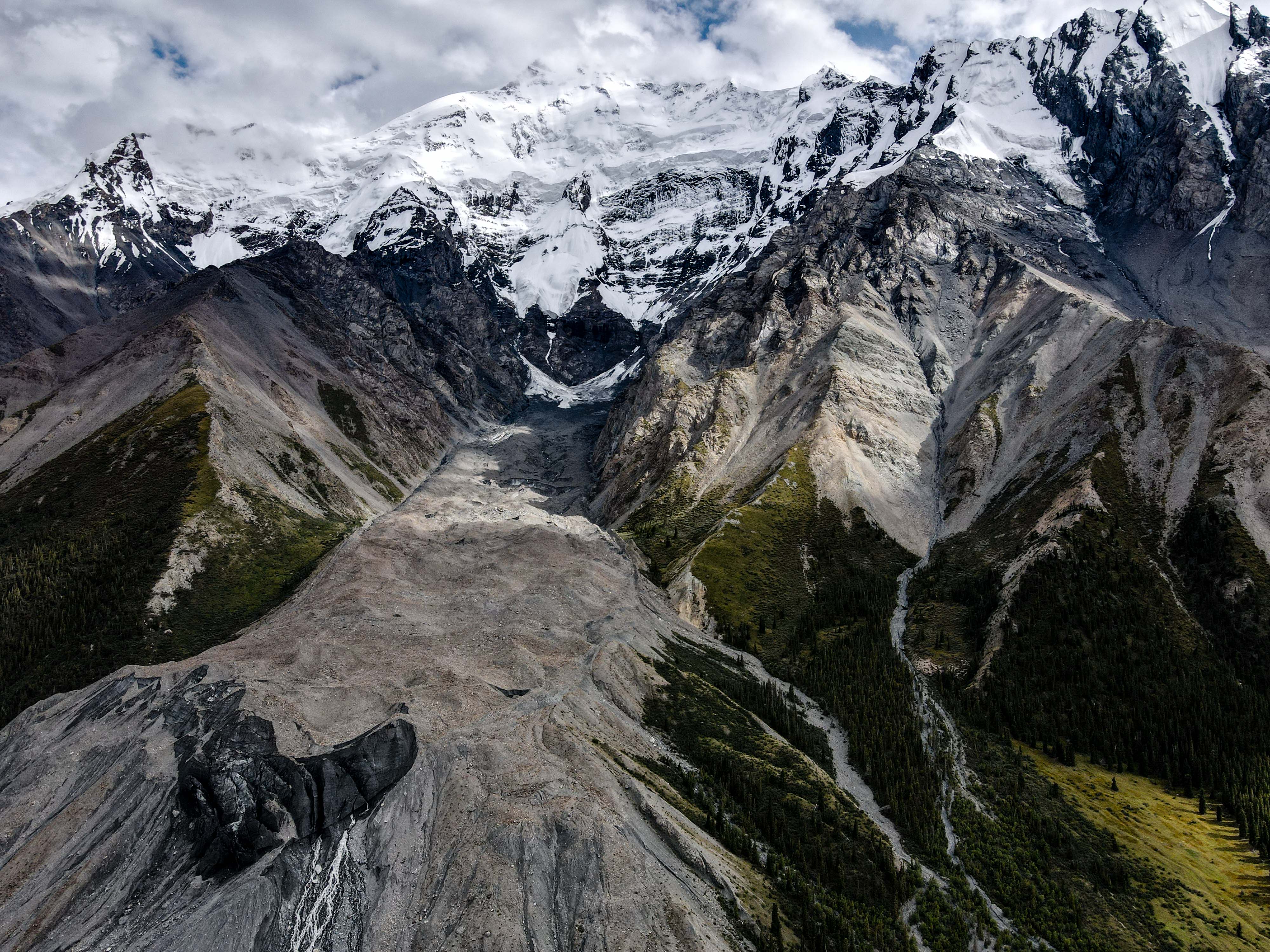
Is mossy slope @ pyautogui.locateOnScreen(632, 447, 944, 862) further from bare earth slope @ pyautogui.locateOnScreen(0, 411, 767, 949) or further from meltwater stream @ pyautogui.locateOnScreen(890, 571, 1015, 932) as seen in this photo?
bare earth slope @ pyautogui.locateOnScreen(0, 411, 767, 949)

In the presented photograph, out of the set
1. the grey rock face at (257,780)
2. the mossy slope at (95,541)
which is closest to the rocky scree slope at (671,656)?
the grey rock face at (257,780)

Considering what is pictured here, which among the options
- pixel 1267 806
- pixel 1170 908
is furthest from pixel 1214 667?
pixel 1170 908

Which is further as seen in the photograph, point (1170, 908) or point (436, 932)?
point (1170, 908)

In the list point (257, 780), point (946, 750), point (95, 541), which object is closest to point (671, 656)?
point (946, 750)

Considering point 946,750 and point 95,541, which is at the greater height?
point 946,750

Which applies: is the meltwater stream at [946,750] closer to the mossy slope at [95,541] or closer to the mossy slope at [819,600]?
the mossy slope at [819,600]

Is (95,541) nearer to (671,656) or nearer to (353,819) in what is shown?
(671,656)

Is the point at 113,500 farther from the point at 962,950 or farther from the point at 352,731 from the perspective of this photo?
the point at 962,950

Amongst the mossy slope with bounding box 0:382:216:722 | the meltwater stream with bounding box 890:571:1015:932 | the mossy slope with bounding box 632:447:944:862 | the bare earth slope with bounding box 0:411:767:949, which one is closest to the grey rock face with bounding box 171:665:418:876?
the bare earth slope with bounding box 0:411:767:949

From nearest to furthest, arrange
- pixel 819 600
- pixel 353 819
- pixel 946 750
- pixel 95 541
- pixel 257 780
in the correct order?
pixel 257 780, pixel 353 819, pixel 946 750, pixel 95 541, pixel 819 600

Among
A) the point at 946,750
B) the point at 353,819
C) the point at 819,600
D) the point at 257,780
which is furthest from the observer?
the point at 819,600

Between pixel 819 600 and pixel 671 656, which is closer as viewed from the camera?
pixel 671 656
